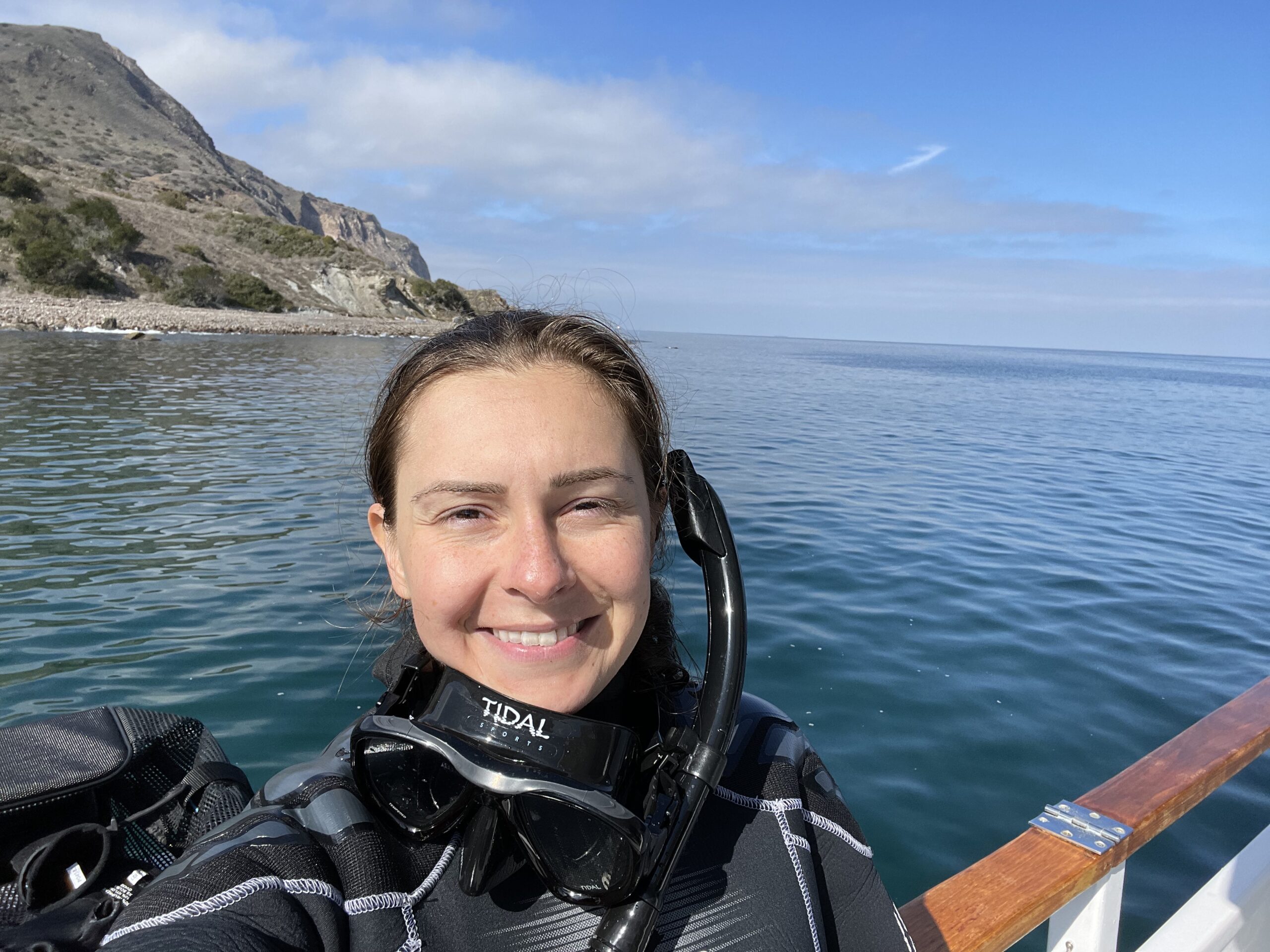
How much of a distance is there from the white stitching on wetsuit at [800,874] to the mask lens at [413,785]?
558 mm

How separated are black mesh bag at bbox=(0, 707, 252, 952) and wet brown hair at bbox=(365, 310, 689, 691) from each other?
1.76ft

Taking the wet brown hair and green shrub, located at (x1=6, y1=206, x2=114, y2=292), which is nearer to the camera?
the wet brown hair

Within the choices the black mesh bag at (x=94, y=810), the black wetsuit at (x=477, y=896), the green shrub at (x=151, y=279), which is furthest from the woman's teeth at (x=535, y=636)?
the green shrub at (x=151, y=279)

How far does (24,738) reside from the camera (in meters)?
1.58

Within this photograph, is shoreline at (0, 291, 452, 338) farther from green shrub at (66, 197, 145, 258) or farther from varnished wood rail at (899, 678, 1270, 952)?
varnished wood rail at (899, 678, 1270, 952)

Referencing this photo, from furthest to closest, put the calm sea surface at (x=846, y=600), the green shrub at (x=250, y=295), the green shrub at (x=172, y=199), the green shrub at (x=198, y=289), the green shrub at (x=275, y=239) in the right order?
the green shrub at (x=172, y=199), the green shrub at (x=275, y=239), the green shrub at (x=250, y=295), the green shrub at (x=198, y=289), the calm sea surface at (x=846, y=600)

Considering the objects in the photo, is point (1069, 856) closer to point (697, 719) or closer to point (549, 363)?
point (697, 719)

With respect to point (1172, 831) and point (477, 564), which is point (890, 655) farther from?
point (477, 564)

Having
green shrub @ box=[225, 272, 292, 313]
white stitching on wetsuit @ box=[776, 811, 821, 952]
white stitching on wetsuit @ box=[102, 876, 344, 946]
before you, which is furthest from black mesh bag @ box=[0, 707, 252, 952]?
green shrub @ box=[225, 272, 292, 313]

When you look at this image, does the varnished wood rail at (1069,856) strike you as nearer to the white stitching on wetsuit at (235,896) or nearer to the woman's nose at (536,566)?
the woman's nose at (536,566)

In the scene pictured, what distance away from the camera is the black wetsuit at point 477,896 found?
1029 mm

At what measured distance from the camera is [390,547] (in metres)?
1.56

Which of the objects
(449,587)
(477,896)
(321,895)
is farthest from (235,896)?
(449,587)

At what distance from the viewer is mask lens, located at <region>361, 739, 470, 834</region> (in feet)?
4.03
